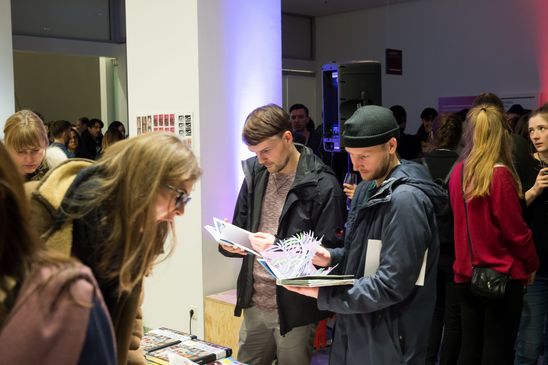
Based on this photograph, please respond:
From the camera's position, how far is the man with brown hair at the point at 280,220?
9.07 ft

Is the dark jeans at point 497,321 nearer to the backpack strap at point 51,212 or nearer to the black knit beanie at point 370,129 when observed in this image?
the black knit beanie at point 370,129

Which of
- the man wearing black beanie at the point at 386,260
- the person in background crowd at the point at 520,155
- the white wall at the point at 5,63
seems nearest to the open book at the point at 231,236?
the man wearing black beanie at the point at 386,260

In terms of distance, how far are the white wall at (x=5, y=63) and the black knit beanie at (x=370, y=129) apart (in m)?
5.97

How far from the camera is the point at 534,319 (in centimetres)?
362

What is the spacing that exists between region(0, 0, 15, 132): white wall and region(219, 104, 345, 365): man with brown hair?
17.3 feet

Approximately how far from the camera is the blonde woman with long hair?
3.12 meters

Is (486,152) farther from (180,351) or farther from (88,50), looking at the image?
(88,50)

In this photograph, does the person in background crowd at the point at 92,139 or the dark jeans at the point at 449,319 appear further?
the person in background crowd at the point at 92,139

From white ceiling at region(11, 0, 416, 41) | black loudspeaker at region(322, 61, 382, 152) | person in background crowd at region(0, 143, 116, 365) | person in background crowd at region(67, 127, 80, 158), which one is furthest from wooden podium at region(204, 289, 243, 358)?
white ceiling at region(11, 0, 416, 41)

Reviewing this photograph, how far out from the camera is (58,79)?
41.8 feet

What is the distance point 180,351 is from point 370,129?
1.01m

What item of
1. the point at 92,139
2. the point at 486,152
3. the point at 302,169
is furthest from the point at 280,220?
the point at 92,139

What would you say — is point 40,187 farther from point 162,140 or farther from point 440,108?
point 440,108

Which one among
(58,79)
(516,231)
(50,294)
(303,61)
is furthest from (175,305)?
(58,79)
